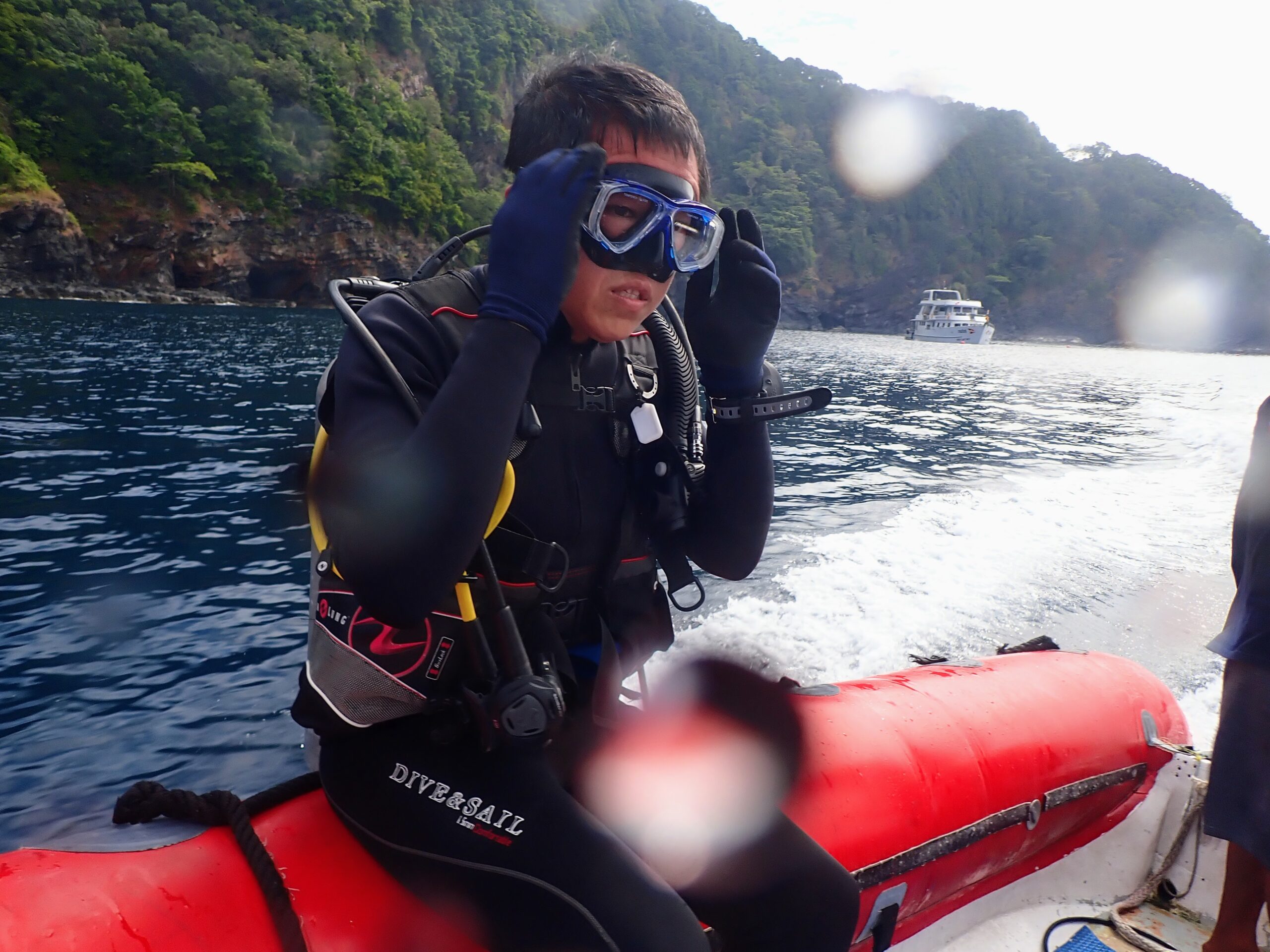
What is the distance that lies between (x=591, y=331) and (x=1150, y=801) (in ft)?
9.91

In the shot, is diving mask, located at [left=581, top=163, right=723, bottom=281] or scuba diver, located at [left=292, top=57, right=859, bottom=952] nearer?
scuba diver, located at [left=292, top=57, right=859, bottom=952]

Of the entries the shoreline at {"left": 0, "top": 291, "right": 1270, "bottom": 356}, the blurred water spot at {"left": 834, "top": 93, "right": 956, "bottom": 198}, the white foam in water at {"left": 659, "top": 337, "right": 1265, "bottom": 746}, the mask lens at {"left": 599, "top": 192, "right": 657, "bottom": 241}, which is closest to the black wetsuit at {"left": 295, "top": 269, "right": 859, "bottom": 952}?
the mask lens at {"left": 599, "top": 192, "right": 657, "bottom": 241}

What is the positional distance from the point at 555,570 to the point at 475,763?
0.41m

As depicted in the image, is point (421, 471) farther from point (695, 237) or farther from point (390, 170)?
point (390, 170)

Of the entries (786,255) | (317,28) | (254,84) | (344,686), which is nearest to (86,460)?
(344,686)

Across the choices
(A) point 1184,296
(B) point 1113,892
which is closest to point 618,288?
(B) point 1113,892

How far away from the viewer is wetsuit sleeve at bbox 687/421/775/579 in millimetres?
1938

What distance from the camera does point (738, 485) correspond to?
1950 mm

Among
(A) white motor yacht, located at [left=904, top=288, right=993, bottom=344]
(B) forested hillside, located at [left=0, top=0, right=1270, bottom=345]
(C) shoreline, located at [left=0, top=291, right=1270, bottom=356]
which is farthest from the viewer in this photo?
(A) white motor yacht, located at [left=904, top=288, right=993, bottom=344]

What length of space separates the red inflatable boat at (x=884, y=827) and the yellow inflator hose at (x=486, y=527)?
1.92 feet

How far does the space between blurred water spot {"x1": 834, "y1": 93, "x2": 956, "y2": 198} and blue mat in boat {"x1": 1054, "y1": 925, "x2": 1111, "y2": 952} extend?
11570 centimetres

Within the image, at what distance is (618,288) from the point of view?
158cm

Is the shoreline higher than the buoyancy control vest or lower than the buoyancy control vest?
lower

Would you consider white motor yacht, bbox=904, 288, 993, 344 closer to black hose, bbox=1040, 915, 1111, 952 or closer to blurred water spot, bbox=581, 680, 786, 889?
black hose, bbox=1040, 915, 1111, 952
